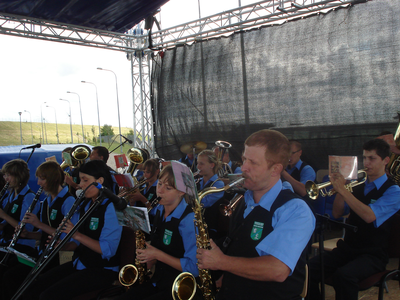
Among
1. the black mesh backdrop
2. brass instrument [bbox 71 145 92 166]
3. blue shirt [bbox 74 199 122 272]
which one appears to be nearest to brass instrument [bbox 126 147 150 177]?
brass instrument [bbox 71 145 92 166]

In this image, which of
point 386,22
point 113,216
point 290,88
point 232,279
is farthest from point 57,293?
point 386,22

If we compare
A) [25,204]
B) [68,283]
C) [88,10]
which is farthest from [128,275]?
[88,10]

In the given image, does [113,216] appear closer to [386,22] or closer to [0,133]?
[386,22]

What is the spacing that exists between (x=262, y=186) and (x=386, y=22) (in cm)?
449

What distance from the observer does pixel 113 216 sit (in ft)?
8.86

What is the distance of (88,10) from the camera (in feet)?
21.0

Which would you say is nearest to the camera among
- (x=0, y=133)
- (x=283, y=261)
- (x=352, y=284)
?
(x=283, y=261)

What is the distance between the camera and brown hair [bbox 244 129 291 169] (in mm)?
1721

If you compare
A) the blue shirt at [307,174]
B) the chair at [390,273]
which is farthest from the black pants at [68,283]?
the blue shirt at [307,174]

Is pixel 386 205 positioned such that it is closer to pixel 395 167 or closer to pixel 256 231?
pixel 395 167

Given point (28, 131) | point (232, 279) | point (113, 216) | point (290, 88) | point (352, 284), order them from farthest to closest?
point (28, 131) → point (290, 88) → point (113, 216) → point (352, 284) → point (232, 279)

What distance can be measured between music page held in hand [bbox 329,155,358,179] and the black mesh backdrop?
277 cm

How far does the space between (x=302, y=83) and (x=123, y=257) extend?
4.32m

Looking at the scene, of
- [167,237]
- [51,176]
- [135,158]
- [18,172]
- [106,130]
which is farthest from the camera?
[106,130]
